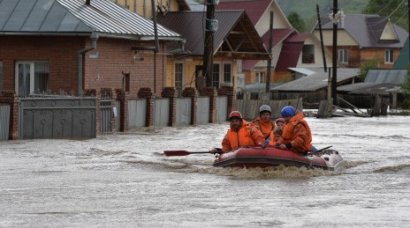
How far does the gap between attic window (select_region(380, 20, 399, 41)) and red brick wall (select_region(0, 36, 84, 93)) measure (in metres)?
67.8

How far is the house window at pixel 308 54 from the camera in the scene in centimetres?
9381

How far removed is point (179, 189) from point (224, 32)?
33632 mm

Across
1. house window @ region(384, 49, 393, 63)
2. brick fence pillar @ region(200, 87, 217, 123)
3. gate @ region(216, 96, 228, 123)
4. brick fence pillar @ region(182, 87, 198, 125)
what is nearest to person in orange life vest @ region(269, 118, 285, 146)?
brick fence pillar @ region(182, 87, 198, 125)

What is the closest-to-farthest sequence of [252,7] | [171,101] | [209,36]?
[171,101]
[209,36]
[252,7]

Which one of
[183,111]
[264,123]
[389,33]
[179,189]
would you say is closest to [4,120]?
[264,123]

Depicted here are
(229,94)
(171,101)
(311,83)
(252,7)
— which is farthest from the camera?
(252,7)

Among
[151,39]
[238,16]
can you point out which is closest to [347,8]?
[238,16]

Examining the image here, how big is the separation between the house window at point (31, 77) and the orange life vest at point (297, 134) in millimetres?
16884

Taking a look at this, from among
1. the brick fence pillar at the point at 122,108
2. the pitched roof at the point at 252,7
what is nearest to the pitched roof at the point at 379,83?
the pitched roof at the point at 252,7

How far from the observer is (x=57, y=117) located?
105 ft

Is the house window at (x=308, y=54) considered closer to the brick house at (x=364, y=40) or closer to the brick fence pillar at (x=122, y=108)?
the brick house at (x=364, y=40)

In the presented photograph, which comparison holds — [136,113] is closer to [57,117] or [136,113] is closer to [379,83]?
[57,117]

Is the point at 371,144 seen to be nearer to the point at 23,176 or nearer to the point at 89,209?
the point at 23,176

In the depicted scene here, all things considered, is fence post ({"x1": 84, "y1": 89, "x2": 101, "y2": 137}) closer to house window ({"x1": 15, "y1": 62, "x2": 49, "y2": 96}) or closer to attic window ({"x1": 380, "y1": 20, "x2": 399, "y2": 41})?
house window ({"x1": 15, "y1": 62, "x2": 49, "y2": 96})
